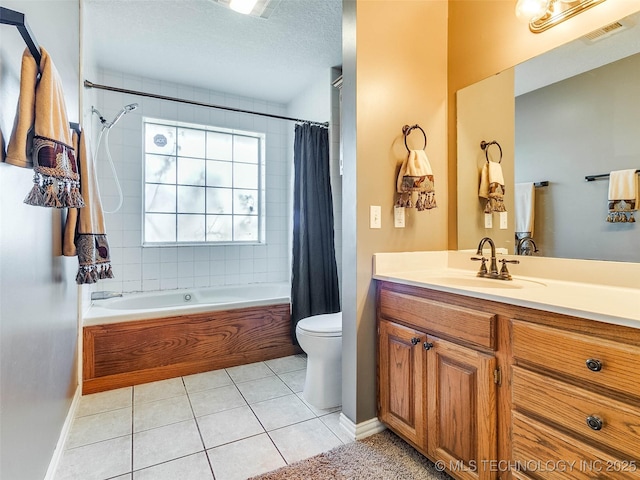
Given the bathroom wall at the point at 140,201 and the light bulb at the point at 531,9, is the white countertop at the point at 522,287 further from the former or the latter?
the bathroom wall at the point at 140,201

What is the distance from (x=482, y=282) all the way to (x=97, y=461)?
1975 millimetres

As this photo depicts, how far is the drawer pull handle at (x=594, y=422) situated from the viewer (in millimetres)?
857

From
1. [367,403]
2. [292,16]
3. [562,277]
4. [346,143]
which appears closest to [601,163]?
[562,277]

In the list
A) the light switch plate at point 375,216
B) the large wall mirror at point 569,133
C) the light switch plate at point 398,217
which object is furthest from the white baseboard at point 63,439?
the large wall mirror at point 569,133

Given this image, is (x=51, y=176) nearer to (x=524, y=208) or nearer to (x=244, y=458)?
(x=244, y=458)

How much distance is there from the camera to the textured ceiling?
86.7 inches

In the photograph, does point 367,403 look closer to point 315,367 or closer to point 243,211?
point 315,367

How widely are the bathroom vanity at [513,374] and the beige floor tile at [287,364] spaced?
3.38 feet

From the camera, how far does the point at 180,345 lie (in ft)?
7.86

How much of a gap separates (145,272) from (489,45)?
3.25 meters

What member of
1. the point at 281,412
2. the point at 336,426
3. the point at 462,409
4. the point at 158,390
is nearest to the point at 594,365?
the point at 462,409

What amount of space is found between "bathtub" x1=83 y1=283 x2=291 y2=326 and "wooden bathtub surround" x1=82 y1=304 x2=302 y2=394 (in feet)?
0.14

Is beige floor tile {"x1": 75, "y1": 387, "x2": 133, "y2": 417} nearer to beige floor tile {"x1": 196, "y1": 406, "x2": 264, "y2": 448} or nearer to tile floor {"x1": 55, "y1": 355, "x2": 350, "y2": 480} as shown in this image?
tile floor {"x1": 55, "y1": 355, "x2": 350, "y2": 480}

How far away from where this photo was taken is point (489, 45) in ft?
5.61
